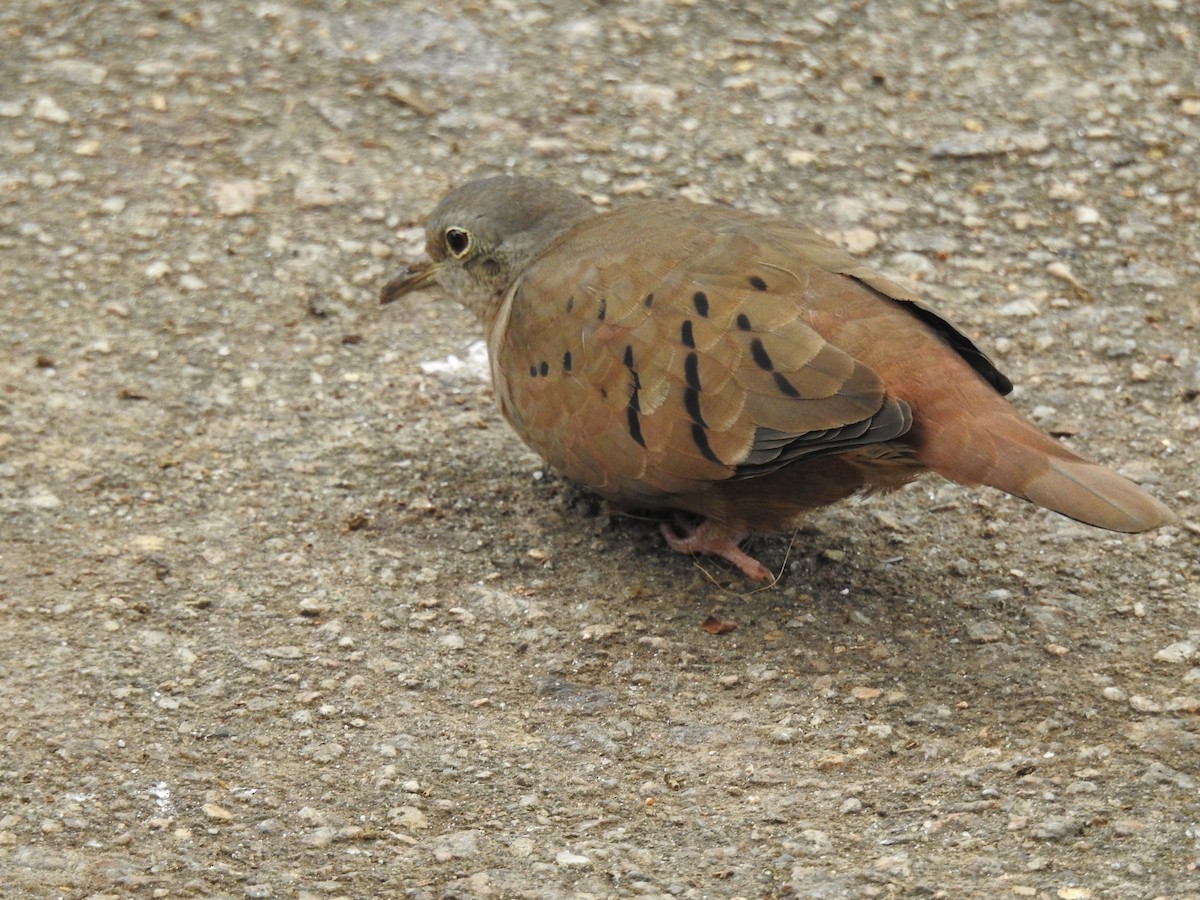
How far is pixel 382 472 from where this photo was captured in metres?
4.94

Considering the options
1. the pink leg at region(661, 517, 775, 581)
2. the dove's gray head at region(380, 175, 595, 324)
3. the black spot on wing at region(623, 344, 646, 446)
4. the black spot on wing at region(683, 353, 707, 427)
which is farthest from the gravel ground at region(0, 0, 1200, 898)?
the black spot on wing at region(683, 353, 707, 427)

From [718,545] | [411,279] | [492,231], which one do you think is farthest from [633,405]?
[411,279]

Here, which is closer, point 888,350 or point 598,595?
point 888,350

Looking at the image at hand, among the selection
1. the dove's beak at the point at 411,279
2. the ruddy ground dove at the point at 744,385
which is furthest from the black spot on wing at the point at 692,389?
the dove's beak at the point at 411,279

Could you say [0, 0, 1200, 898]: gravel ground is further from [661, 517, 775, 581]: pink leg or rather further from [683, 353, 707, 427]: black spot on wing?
[683, 353, 707, 427]: black spot on wing

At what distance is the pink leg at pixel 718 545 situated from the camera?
4.45 meters

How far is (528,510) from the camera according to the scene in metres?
4.79

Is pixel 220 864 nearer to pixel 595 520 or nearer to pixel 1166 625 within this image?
pixel 595 520

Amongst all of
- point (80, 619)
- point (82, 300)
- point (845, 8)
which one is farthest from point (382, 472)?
point (845, 8)

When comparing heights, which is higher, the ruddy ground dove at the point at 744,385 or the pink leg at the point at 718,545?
the ruddy ground dove at the point at 744,385

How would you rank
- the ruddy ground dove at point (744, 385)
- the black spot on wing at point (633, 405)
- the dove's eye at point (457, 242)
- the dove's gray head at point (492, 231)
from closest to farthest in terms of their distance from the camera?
the ruddy ground dove at point (744, 385)
the black spot on wing at point (633, 405)
the dove's gray head at point (492, 231)
the dove's eye at point (457, 242)

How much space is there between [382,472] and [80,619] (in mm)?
1093

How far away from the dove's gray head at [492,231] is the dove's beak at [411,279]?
0.02 m

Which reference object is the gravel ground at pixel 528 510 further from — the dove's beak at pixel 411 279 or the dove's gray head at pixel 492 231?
the dove's gray head at pixel 492 231
